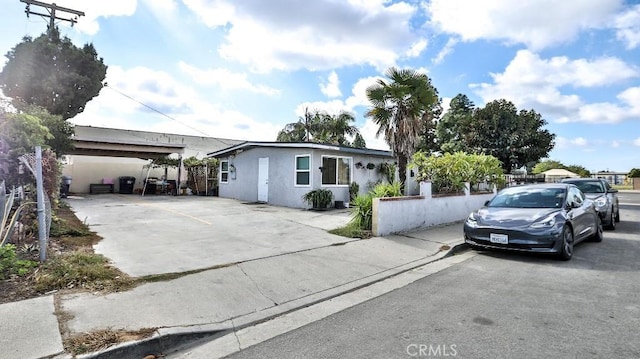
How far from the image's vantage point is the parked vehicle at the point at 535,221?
5.90m

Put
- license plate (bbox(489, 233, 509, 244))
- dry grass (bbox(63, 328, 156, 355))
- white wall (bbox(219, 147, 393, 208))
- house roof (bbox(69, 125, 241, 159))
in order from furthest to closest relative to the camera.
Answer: house roof (bbox(69, 125, 241, 159))
white wall (bbox(219, 147, 393, 208))
license plate (bbox(489, 233, 509, 244))
dry grass (bbox(63, 328, 156, 355))

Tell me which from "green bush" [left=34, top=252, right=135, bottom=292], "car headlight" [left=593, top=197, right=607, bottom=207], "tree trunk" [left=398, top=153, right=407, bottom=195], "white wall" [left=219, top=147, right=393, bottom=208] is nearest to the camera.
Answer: "green bush" [left=34, top=252, right=135, bottom=292]

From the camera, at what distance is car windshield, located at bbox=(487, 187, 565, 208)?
22.0 feet

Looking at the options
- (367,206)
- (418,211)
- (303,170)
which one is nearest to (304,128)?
(303,170)

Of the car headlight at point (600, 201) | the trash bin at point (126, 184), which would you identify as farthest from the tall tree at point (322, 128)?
the car headlight at point (600, 201)

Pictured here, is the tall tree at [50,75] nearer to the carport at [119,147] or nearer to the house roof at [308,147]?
the carport at [119,147]

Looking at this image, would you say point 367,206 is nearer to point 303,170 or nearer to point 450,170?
point 450,170

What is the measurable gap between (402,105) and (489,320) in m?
8.27

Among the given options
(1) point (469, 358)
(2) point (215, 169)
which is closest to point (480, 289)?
(1) point (469, 358)

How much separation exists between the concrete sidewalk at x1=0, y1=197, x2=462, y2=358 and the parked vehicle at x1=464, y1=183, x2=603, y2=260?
1.34m

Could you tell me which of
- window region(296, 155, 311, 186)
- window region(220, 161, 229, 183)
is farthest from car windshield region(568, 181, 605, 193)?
window region(220, 161, 229, 183)

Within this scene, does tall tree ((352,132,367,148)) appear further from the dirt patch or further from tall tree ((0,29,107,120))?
the dirt patch

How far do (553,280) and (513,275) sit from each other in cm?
51

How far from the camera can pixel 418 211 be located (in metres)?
9.00
